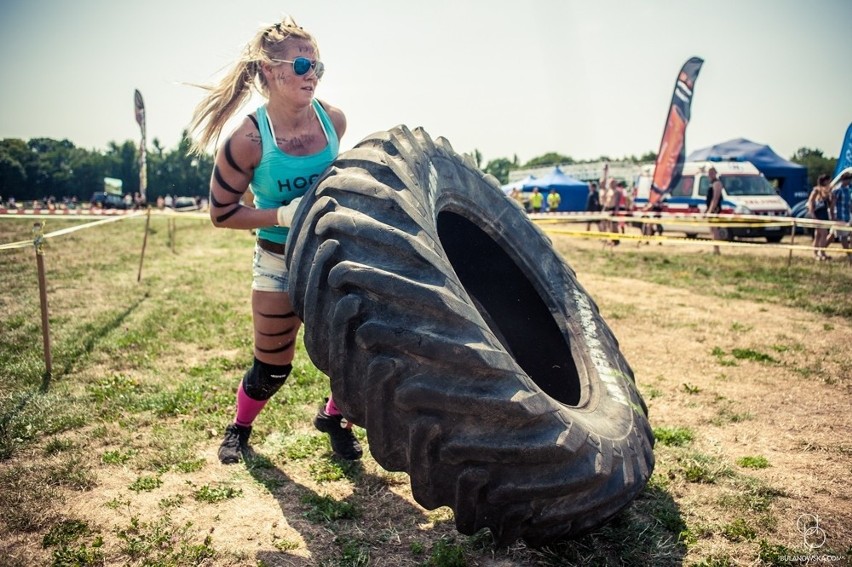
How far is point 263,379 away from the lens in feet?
10.2

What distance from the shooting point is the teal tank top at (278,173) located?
281 centimetres

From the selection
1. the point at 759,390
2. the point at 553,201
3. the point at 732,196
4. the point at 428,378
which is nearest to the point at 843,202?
the point at 732,196

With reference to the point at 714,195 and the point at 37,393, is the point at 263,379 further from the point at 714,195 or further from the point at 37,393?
the point at 714,195

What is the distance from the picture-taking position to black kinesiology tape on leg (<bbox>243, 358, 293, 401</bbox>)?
3098 millimetres

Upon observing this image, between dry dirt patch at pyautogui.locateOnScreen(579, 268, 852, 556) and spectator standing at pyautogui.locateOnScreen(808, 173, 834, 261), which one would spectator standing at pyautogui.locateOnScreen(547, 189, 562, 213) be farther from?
dry dirt patch at pyautogui.locateOnScreen(579, 268, 852, 556)

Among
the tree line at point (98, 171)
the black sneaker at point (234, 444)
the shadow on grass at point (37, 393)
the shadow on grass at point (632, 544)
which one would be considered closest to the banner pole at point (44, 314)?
the shadow on grass at point (37, 393)

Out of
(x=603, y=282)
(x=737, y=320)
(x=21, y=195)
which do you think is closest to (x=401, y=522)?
(x=737, y=320)

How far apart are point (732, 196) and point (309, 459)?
1737 cm

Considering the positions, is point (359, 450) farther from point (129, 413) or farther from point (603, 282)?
point (603, 282)

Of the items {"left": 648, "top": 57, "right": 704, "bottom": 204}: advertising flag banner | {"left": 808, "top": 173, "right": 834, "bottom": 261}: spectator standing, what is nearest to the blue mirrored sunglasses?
{"left": 808, "top": 173, "right": 834, "bottom": 261}: spectator standing

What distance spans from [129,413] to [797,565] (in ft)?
12.5

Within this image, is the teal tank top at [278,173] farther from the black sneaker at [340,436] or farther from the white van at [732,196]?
the white van at [732,196]

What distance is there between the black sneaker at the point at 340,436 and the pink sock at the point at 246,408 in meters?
0.36

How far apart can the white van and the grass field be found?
33.6ft
